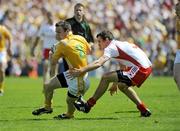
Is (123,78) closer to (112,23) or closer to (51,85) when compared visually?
(51,85)

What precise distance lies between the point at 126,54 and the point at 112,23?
2376 cm

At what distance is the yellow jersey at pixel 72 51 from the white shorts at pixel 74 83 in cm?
23

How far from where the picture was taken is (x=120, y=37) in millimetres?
36562

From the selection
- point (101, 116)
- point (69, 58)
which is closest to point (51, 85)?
point (69, 58)

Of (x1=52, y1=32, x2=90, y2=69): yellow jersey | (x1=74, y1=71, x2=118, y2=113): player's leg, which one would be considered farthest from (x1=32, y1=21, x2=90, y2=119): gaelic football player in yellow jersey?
(x1=74, y1=71, x2=118, y2=113): player's leg

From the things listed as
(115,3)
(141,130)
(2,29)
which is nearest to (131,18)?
(115,3)

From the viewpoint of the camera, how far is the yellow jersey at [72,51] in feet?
42.6

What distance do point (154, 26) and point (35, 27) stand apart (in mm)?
6417

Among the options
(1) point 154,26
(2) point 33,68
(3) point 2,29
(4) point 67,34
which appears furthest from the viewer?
(1) point 154,26

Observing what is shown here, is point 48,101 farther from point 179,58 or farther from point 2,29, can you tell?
point 2,29

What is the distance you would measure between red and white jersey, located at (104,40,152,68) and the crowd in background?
66.5 ft

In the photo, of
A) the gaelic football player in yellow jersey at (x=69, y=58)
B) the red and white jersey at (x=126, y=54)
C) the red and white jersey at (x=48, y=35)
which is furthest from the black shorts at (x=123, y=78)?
the red and white jersey at (x=48, y=35)

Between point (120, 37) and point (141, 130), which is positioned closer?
point (141, 130)

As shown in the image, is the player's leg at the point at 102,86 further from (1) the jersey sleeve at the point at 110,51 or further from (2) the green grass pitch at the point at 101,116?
(1) the jersey sleeve at the point at 110,51
